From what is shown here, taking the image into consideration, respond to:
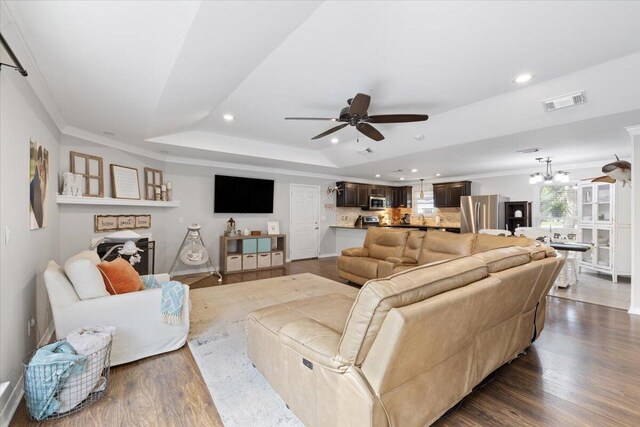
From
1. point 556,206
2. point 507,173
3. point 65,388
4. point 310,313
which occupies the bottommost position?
point 65,388

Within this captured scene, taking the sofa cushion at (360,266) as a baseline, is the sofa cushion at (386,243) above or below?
above

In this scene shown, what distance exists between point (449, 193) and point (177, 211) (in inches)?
287

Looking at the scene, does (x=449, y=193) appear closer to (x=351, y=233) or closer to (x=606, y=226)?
(x=351, y=233)

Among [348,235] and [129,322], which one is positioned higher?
[348,235]

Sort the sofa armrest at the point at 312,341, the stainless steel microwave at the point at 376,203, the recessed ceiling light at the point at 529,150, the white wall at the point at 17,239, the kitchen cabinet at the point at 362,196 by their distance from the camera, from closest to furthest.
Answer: the sofa armrest at the point at 312,341 → the white wall at the point at 17,239 → the recessed ceiling light at the point at 529,150 → the kitchen cabinet at the point at 362,196 → the stainless steel microwave at the point at 376,203

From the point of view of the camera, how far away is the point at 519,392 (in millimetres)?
1982

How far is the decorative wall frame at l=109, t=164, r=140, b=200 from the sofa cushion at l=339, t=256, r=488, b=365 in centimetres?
461

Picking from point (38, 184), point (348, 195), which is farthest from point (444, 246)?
point (38, 184)

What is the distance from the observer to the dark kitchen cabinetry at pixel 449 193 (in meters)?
7.86

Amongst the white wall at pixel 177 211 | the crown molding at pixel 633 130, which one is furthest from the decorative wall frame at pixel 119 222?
the crown molding at pixel 633 130

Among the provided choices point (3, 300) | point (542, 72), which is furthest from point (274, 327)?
point (542, 72)

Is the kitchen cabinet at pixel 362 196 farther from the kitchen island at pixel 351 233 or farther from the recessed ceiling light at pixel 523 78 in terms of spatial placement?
the recessed ceiling light at pixel 523 78

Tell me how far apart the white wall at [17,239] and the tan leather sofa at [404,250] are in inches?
148

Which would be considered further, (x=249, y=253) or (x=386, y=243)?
(x=249, y=253)
